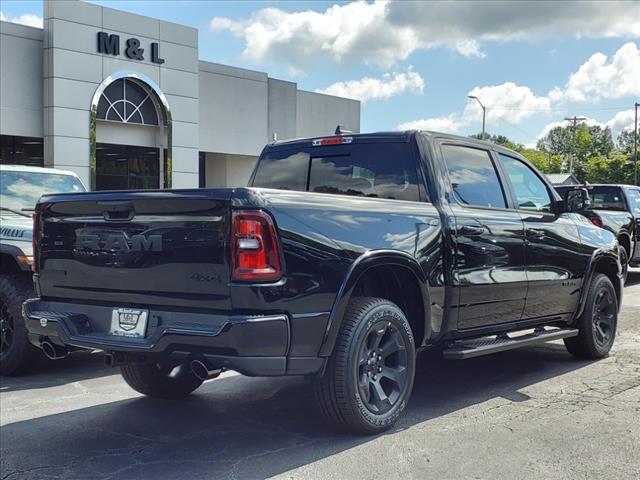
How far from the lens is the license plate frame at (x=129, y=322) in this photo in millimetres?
4109

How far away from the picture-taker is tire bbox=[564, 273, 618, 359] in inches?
A: 262

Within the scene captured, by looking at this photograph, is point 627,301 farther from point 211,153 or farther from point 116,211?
point 211,153

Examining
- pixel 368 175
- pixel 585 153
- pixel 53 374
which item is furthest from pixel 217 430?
pixel 585 153

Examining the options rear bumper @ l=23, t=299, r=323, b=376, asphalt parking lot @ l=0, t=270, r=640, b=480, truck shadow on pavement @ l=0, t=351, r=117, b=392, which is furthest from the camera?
truck shadow on pavement @ l=0, t=351, r=117, b=392

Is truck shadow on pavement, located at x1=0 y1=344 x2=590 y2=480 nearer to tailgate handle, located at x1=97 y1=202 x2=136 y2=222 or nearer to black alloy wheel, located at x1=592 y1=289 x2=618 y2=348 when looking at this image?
black alloy wheel, located at x1=592 y1=289 x2=618 y2=348

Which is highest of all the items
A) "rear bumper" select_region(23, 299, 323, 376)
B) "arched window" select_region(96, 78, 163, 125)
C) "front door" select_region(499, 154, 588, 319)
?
"arched window" select_region(96, 78, 163, 125)

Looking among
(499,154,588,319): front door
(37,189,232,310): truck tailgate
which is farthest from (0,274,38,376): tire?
(499,154,588,319): front door

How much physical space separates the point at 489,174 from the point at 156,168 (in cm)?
2306

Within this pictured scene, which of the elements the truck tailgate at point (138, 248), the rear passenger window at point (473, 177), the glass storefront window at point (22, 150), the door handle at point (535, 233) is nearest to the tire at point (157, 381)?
Result: the truck tailgate at point (138, 248)

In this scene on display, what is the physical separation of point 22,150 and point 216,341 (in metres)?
23.7

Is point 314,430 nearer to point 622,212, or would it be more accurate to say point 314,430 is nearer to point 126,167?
point 622,212

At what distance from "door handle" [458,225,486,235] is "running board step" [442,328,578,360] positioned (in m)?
0.83

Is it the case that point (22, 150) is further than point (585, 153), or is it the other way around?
point (585, 153)

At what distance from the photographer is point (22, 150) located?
25.1 metres
